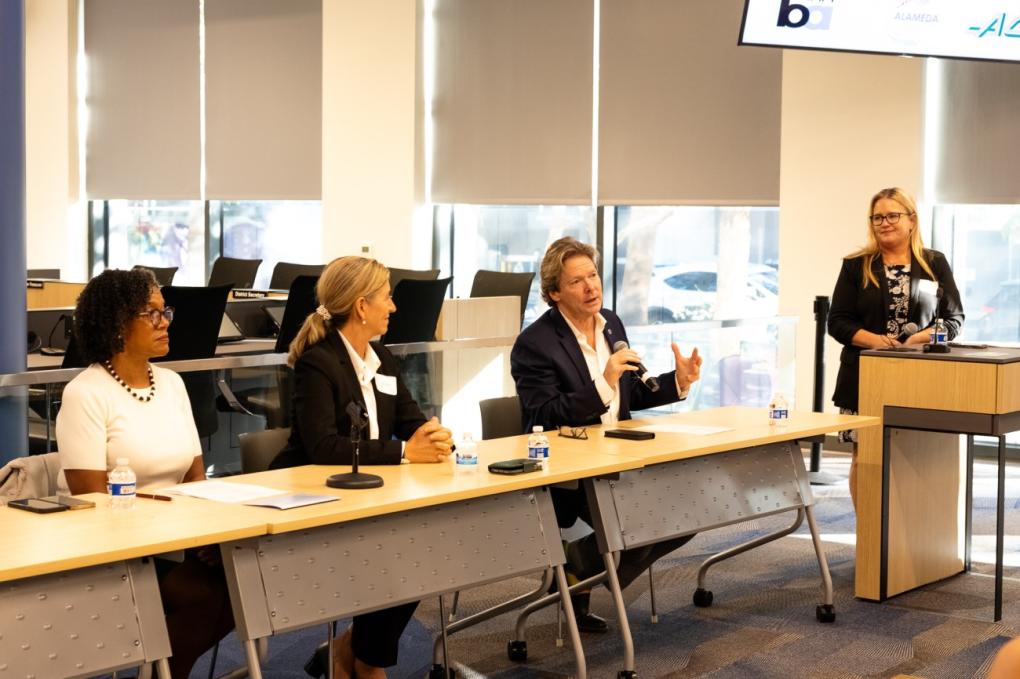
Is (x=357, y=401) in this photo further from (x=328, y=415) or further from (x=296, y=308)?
(x=296, y=308)

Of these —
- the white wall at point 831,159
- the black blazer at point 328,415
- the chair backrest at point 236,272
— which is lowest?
the black blazer at point 328,415

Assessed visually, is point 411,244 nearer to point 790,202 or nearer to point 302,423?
point 790,202

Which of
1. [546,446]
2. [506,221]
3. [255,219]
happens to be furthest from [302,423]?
[255,219]

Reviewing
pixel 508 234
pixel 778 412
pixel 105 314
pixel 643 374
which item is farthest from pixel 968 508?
pixel 508 234

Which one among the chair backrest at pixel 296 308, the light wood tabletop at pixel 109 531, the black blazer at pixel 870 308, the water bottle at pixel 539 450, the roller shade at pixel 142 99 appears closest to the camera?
the light wood tabletop at pixel 109 531

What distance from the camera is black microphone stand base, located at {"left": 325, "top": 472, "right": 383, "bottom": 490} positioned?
3.21 metres

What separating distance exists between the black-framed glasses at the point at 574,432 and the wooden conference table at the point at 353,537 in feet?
0.14

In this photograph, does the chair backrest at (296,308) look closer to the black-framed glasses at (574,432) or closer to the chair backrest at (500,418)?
the chair backrest at (500,418)

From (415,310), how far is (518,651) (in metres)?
2.84

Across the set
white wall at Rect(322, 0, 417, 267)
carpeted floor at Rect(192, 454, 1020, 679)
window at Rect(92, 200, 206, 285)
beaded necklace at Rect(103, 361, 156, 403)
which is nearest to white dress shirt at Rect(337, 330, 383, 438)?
beaded necklace at Rect(103, 361, 156, 403)

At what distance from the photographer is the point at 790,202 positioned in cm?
852

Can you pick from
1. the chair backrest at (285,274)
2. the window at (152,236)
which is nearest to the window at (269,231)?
the window at (152,236)

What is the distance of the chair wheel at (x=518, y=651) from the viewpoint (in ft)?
13.1

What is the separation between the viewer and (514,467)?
136 inches
